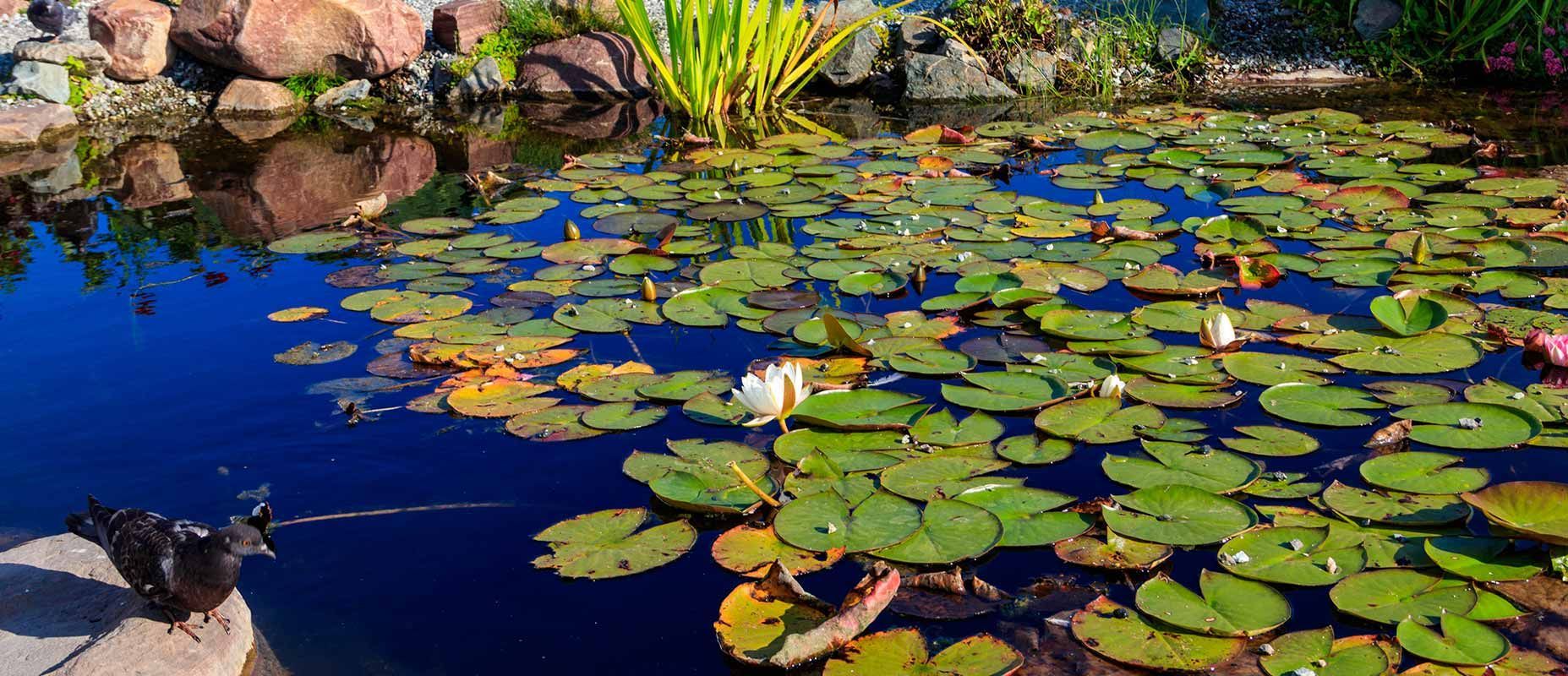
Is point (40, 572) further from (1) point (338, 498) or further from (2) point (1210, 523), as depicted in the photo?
(2) point (1210, 523)

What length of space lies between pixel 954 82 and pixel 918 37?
85 cm

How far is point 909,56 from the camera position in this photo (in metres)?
9.28

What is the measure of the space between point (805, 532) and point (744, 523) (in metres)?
0.20

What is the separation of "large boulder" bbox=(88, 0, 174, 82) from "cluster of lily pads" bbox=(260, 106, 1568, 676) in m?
4.78

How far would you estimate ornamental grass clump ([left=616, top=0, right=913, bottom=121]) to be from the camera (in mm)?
7414

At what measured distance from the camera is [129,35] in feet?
29.9

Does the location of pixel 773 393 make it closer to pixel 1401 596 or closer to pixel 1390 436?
pixel 1401 596

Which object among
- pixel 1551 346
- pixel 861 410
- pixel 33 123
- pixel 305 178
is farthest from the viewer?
pixel 33 123

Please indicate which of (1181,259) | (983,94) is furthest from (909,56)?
(1181,259)

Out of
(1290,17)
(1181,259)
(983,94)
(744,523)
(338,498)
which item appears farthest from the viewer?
(1290,17)

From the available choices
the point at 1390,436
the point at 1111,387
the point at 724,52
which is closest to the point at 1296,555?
the point at 1390,436

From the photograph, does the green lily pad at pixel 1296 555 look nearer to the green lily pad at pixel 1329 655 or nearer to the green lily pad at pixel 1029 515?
the green lily pad at pixel 1329 655

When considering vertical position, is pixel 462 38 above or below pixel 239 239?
above

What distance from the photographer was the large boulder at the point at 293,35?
29.2 feet
